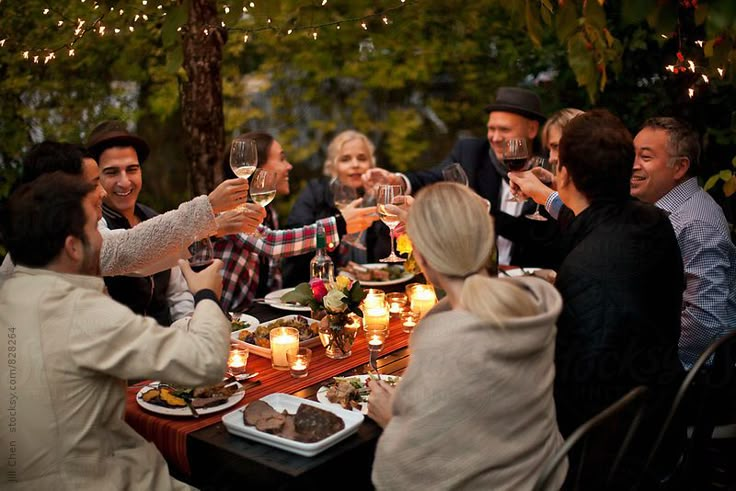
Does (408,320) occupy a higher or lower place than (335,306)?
lower

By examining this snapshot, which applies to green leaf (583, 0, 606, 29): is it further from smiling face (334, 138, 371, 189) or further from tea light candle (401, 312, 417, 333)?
smiling face (334, 138, 371, 189)

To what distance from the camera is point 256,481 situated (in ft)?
6.65

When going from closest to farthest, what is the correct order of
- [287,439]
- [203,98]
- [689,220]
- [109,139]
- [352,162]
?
[287,439], [689,220], [109,139], [203,98], [352,162]

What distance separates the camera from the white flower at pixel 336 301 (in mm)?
2648

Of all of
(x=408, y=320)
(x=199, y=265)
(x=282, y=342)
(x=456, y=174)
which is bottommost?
(x=408, y=320)

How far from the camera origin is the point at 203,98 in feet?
13.7

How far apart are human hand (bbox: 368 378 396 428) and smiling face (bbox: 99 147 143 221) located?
1.77 meters

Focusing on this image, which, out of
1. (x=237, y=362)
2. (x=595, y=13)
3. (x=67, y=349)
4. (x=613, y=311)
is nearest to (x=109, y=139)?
(x=237, y=362)

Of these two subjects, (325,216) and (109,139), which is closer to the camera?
(109,139)

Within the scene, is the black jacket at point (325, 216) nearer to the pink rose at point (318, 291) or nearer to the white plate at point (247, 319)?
the white plate at point (247, 319)

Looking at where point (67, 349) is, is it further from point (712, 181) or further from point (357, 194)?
point (357, 194)

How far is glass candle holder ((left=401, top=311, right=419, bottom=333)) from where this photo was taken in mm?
3111

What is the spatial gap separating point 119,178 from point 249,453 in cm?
182

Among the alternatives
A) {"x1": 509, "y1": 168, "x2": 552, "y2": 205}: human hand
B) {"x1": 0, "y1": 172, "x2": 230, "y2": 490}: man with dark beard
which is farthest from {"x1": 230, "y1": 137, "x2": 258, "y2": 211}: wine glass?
{"x1": 509, "y1": 168, "x2": 552, "y2": 205}: human hand
